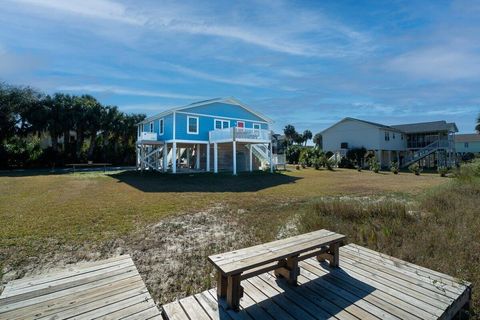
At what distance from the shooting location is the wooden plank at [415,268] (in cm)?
342

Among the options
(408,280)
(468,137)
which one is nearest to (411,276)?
(408,280)

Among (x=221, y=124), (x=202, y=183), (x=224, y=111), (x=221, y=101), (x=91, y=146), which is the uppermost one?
(x=221, y=101)

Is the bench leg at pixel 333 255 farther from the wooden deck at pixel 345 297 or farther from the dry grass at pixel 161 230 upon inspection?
the dry grass at pixel 161 230

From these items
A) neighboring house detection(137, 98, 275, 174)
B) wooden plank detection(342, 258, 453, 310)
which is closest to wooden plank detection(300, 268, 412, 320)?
wooden plank detection(342, 258, 453, 310)

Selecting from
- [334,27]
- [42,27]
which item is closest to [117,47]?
[42,27]

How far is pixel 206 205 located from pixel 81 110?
29470mm

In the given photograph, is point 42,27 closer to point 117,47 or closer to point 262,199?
point 117,47

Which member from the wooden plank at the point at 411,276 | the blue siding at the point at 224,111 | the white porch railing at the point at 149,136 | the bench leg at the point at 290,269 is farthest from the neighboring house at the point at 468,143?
the bench leg at the point at 290,269

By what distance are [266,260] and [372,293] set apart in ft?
4.94

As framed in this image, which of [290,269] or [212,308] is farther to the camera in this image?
[290,269]

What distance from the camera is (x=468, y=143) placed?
51.9 metres

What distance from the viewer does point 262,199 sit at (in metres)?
10.5

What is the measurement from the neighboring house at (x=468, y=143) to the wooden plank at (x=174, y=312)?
6560 centimetres

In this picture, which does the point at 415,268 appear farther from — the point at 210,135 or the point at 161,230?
the point at 210,135
